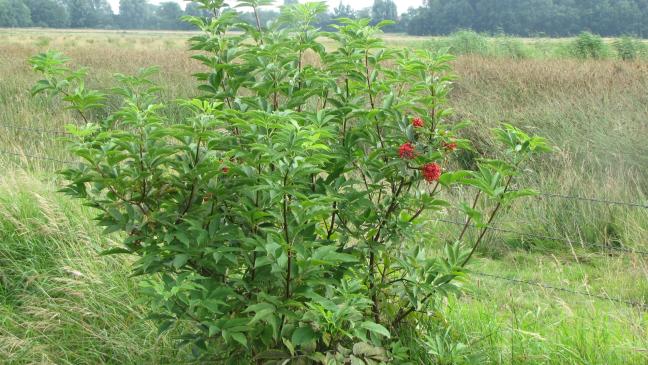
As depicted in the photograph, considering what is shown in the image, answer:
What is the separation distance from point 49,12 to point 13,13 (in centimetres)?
363

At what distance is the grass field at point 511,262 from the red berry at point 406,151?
0.60 m

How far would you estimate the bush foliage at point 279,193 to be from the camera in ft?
7.84

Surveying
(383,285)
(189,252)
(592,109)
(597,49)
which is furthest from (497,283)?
(597,49)

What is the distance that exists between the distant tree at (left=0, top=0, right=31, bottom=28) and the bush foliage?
77.0m

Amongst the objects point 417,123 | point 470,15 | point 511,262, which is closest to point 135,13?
point 470,15

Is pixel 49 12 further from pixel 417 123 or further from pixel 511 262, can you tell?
pixel 417 123

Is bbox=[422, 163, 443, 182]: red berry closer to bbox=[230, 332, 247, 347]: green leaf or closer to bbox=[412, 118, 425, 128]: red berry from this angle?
bbox=[412, 118, 425, 128]: red berry

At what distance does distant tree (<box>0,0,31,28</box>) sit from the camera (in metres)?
70.8

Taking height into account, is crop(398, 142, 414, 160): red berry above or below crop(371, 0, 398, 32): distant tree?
below

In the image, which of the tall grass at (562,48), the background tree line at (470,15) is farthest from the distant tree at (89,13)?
the tall grass at (562,48)

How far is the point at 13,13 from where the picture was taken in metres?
71.4

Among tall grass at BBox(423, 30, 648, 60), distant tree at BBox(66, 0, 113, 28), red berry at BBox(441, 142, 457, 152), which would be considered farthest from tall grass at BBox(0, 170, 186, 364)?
distant tree at BBox(66, 0, 113, 28)

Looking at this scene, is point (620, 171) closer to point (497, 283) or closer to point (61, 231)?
point (497, 283)

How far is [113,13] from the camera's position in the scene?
73.6 m
